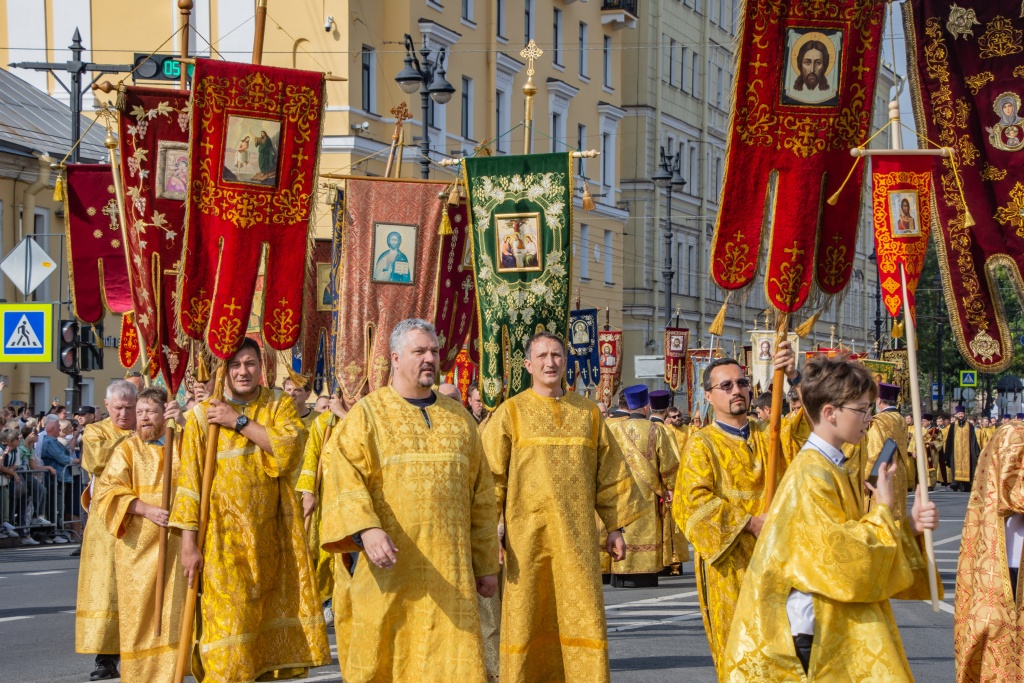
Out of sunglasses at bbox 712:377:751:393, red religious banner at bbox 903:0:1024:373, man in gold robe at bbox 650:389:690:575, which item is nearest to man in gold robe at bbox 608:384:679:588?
man in gold robe at bbox 650:389:690:575

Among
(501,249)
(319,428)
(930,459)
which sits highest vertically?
(501,249)

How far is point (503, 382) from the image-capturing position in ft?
34.5

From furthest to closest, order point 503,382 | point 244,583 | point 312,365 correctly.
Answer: point 312,365, point 503,382, point 244,583

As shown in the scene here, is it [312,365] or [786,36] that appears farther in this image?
[312,365]

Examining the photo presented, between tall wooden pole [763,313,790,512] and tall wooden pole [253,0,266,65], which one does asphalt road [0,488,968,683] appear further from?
tall wooden pole [253,0,266,65]

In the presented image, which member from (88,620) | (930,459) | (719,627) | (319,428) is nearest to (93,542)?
(88,620)

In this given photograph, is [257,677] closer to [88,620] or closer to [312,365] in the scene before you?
[88,620]

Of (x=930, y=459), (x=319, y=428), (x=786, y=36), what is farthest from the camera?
(x=930, y=459)

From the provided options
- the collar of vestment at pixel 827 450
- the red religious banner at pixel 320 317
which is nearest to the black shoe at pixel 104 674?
the red religious banner at pixel 320 317

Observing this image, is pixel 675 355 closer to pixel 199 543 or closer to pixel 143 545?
pixel 143 545

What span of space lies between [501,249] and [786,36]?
3.42 meters

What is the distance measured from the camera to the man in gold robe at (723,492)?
7.75 metres

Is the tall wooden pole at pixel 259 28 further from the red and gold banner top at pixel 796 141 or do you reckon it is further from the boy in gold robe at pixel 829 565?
the boy in gold robe at pixel 829 565

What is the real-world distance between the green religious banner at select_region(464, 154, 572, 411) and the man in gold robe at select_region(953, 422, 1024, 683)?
3.47 metres
